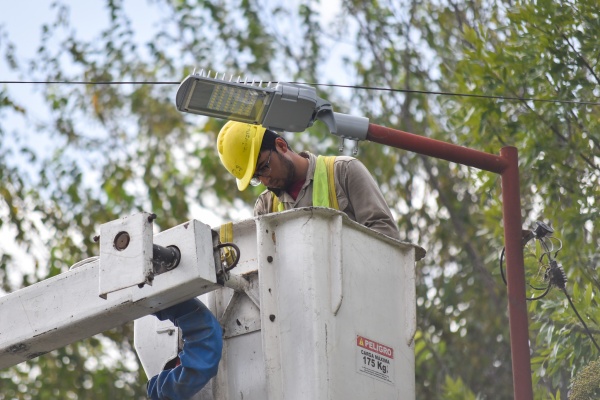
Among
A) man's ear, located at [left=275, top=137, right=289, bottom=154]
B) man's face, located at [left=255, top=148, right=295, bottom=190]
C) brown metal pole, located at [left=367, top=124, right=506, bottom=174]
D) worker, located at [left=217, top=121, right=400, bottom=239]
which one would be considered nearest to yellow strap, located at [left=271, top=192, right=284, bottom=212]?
worker, located at [left=217, top=121, right=400, bottom=239]

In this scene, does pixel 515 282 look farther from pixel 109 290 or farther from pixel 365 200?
pixel 109 290

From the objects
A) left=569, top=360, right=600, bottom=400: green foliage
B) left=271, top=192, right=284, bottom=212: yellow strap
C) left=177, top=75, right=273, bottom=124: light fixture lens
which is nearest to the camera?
left=177, top=75, right=273, bottom=124: light fixture lens

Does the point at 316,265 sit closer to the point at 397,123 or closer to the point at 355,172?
the point at 355,172

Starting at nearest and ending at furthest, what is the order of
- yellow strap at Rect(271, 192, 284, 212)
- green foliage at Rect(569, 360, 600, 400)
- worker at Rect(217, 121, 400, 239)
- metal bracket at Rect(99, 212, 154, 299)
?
metal bracket at Rect(99, 212, 154, 299), worker at Rect(217, 121, 400, 239), yellow strap at Rect(271, 192, 284, 212), green foliage at Rect(569, 360, 600, 400)

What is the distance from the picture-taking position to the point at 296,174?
5.74 meters

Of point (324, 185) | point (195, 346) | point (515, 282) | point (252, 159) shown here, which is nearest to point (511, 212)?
point (515, 282)

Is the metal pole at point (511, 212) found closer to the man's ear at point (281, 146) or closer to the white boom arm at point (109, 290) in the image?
the man's ear at point (281, 146)

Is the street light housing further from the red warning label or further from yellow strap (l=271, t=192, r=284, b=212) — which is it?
the red warning label

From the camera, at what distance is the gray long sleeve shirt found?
17.6 feet

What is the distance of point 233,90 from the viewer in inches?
205

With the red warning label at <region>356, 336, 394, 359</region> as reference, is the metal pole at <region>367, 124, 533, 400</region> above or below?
above

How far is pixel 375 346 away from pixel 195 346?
28.2 inches

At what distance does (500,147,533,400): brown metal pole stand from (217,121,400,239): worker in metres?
0.68

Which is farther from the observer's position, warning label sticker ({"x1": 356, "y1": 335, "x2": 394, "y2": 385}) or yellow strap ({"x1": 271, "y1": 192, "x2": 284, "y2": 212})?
yellow strap ({"x1": 271, "y1": 192, "x2": 284, "y2": 212})
